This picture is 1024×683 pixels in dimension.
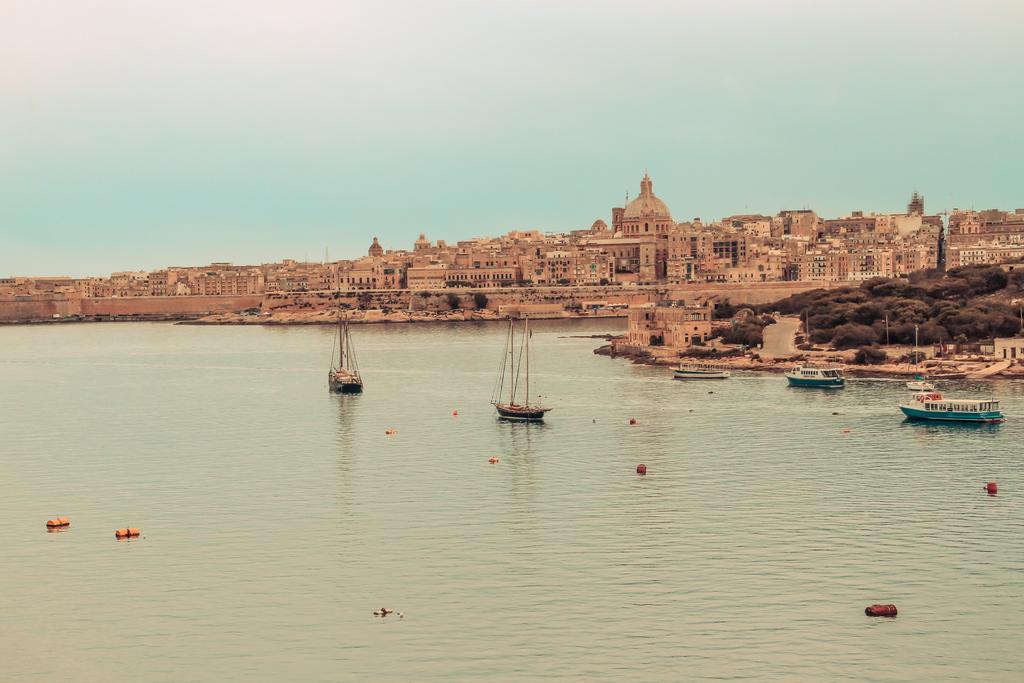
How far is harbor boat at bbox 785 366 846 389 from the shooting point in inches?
1722

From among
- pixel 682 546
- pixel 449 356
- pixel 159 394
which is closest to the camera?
pixel 682 546

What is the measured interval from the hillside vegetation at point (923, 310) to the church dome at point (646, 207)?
6231 centimetres

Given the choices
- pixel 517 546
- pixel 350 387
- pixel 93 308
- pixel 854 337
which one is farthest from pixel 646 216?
pixel 517 546

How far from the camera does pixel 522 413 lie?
36.2 metres

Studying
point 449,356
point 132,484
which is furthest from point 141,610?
point 449,356

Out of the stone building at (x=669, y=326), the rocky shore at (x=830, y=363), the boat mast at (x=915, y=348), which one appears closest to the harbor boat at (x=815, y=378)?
the rocky shore at (x=830, y=363)

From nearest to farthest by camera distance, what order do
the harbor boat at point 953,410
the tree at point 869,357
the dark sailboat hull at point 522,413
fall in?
the harbor boat at point 953,410, the dark sailboat hull at point 522,413, the tree at point 869,357

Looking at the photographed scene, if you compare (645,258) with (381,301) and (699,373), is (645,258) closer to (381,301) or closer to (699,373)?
(381,301)

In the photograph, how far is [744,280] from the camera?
104 metres

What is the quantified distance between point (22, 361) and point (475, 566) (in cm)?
5485

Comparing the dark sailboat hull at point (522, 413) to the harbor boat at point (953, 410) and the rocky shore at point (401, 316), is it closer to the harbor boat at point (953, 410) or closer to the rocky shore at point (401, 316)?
the harbor boat at point (953, 410)

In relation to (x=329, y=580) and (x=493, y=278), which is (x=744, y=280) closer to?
(x=493, y=278)

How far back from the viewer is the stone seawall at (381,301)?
97.0m

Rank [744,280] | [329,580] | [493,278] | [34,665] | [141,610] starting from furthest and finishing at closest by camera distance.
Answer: [493,278], [744,280], [329,580], [141,610], [34,665]
